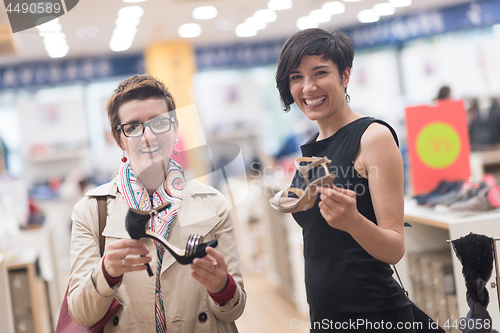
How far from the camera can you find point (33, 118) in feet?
23.4

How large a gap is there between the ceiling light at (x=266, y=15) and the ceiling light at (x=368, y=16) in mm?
1540

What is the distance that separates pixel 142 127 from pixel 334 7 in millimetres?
6113

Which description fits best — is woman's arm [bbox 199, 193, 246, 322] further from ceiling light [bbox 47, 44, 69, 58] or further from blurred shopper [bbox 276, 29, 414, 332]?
ceiling light [bbox 47, 44, 69, 58]

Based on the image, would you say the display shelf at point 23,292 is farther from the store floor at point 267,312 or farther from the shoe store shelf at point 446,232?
the shoe store shelf at point 446,232

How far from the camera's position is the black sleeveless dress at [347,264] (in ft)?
4.00

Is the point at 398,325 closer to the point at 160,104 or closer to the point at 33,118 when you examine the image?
the point at 160,104

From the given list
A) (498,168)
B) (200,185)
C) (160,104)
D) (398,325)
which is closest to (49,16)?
(160,104)

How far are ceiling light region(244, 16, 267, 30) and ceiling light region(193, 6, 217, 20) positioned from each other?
0.68 meters

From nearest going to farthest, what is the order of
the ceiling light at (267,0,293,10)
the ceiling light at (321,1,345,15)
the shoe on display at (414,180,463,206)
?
the shoe on display at (414,180,463,206), the ceiling light at (267,0,293,10), the ceiling light at (321,1,345,15)

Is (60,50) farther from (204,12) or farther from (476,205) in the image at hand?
(476,205)

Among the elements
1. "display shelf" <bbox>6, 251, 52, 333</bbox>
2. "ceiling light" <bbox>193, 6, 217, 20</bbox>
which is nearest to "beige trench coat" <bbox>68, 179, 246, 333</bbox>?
"display shelf" <bbox>6, 251, 52, 333</bbox>

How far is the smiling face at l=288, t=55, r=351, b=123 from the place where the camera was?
126cm

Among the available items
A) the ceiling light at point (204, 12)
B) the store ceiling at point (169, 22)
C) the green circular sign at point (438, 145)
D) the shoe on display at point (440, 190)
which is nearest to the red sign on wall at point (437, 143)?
the green circular sign at point (438, 145)

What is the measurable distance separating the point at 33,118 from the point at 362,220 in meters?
7.18
